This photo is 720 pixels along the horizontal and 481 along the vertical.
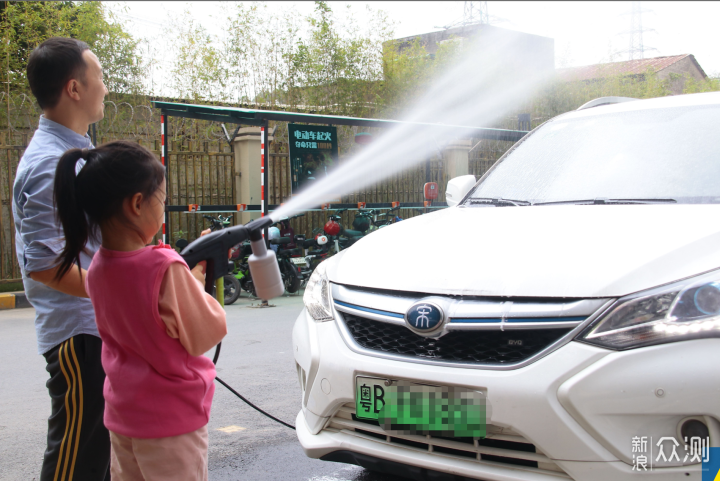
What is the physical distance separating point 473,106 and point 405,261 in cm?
1818

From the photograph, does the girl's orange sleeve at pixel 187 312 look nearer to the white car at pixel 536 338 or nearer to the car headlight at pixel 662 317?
the white car at pixel 536 338

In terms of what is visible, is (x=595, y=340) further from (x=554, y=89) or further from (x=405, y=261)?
(x=554, y=89)

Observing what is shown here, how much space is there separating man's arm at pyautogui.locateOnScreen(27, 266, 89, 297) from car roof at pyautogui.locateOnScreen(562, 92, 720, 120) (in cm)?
283

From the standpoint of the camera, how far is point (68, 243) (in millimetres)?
1806

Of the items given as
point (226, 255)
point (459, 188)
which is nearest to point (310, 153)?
point (459, 188)

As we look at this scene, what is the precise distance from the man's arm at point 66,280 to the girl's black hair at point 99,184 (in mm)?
296

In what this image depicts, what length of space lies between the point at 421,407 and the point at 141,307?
97 centimetres

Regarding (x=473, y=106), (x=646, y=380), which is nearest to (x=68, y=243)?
(x=646, y=380)

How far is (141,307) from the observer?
1695 millimetres

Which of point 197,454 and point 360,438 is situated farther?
point 360,438

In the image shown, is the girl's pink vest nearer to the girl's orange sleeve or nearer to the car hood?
the girl's orange sleeve

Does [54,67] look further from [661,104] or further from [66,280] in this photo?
[661,104]

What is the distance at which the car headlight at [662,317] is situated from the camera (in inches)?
73.4

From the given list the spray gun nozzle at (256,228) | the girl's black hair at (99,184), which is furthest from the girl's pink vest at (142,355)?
the spray gun nozzle at (256,228)
